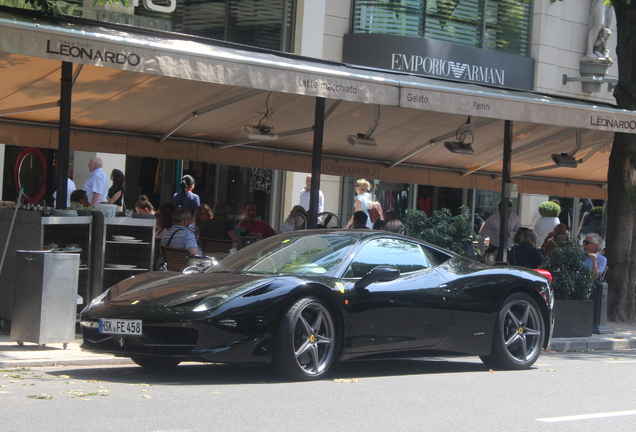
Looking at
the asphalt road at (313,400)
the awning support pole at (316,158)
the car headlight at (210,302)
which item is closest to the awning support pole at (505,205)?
the awning support pole at (316,158)

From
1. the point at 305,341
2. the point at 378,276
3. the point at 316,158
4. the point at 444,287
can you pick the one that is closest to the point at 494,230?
the point at 316,158

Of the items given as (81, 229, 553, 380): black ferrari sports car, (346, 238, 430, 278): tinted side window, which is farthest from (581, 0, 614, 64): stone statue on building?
(346, 238, 430, 278): tinted side window

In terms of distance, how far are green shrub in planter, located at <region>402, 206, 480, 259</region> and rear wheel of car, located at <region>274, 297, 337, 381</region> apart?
410cm

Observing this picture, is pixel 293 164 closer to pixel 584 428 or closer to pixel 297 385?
pixel 297 385

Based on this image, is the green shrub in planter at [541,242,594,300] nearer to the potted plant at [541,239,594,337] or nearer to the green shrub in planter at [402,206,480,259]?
the potted plant at [541,239,594,337]

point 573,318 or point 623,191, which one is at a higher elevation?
point 623,191

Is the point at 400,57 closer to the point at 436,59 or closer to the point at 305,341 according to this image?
the point at 436,59

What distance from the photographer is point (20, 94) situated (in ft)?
37.3

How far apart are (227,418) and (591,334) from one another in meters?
7.42

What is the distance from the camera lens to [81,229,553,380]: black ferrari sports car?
666 centimetres

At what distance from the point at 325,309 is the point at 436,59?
14.8m

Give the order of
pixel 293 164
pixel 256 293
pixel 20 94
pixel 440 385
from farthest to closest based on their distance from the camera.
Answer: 1. pixel 293 164
2. pixel 20 94
3. pixel 440 385
4. pixel 256 293

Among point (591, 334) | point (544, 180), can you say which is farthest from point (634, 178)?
point (544, 180)

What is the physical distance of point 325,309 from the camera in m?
7.16
